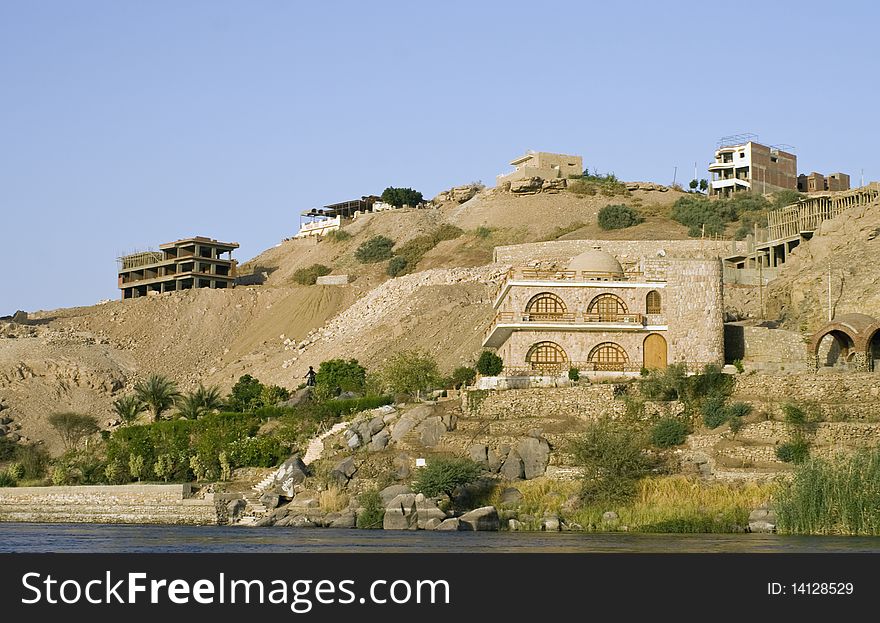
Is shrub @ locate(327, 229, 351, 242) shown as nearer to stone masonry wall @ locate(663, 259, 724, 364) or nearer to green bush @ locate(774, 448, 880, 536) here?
stone masonry wall @ locate(663, 259, 724, 364)

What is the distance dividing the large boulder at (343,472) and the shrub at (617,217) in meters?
62.0

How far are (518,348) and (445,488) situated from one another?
1149cm

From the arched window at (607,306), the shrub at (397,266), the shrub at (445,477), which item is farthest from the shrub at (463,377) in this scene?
the shrub at (397,266)

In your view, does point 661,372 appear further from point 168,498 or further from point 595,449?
point 168,498

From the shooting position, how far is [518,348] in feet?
180

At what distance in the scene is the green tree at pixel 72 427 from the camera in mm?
74062

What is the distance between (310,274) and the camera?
4341 inches

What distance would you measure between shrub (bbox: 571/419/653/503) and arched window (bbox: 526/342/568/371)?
969 cm

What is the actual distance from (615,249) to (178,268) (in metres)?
38.0

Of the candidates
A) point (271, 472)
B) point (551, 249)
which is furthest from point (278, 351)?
point (271, 472)

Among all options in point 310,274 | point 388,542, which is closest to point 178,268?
point 310,274

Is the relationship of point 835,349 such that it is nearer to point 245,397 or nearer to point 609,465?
point 609,465

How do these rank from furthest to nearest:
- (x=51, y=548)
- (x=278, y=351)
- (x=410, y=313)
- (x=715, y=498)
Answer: (x=278, y=351) → (x=410, y=313) → (x=715, y=498) → (x=51, y=548)

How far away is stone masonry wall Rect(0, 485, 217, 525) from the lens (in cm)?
4941
